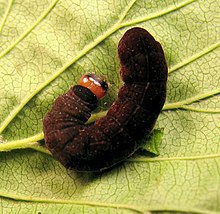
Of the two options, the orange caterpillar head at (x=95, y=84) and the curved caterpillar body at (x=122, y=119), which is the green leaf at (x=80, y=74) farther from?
the curved caterpillar body at (x=122, y=119)

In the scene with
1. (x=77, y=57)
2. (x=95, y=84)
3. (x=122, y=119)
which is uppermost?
(x=77, y=57)

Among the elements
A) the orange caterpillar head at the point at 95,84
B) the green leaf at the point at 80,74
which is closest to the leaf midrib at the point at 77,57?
the green leaf at the point at 80,74

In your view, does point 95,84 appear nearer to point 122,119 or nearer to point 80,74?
point 80,74

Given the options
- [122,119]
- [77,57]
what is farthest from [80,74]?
[122,119]

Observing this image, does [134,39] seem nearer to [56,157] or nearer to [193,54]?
[193,54]

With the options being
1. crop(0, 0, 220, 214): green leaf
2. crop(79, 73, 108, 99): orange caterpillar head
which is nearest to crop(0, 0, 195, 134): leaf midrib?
crop(0, 0, 220, 214): green leaf

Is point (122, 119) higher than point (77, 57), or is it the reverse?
point (77, 57)
